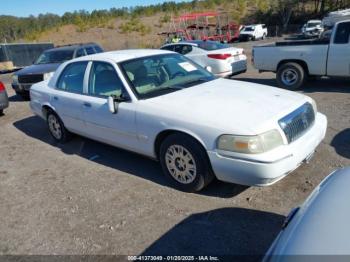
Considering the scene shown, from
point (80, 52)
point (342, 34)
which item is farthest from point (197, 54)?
point (342, 34)

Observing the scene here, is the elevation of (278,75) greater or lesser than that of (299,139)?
lesser

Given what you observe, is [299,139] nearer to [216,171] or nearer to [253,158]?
[253,158]

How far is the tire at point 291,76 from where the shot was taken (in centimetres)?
909

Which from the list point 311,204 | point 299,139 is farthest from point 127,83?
point 311,204

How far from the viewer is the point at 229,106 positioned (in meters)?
3.90

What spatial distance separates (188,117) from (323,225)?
7.23ft

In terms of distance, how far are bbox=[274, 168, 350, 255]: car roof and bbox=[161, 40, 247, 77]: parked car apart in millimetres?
8759

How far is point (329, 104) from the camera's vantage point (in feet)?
24.6

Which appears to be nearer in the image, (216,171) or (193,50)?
(216,171)

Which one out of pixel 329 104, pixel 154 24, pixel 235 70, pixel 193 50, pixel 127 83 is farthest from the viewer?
pixel 154 24

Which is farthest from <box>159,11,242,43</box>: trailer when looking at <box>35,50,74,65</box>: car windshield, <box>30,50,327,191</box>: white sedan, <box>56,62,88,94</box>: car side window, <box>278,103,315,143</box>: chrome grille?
<box>278,103,315,143</box>: chrome grille

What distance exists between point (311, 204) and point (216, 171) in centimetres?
164

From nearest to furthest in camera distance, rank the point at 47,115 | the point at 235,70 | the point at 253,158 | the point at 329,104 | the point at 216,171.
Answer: the point at 253,158 < the point at 216,171 < the point at 47,115 < the point at 329,104 < the point at 235,70

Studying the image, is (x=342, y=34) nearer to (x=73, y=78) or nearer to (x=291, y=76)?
(x=291, y=76)
